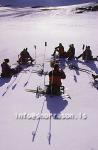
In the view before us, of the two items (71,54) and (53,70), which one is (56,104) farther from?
(71,54)

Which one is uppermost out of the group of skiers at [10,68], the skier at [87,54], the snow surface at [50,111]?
the skier at [87,54]

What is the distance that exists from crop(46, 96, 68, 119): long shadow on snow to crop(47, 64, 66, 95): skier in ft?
1.03

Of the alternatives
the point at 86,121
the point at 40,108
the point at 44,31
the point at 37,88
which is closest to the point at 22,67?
the point at 37,88

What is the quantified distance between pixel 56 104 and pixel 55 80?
112 centimetres

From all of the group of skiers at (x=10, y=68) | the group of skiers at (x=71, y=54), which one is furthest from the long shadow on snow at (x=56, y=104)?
the group of skiers at (x=71, y=54)

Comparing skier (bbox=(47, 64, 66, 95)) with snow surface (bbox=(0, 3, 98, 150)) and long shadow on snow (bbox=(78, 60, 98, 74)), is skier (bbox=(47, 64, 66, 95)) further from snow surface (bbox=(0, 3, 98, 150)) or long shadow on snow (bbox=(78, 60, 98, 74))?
long shadow on snow (bbox=(78, 60, 98, 74))

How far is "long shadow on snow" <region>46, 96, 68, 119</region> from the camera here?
1163 centimetres

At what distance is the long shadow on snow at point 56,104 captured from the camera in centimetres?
1163

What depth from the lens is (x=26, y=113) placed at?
11.4m

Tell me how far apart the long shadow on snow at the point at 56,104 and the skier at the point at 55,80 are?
1.03 feet

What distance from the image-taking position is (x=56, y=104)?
12.2 meters

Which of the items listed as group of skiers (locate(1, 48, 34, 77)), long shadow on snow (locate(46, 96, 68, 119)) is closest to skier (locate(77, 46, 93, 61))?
group of skiers (locate(1, 48, 34, 77))

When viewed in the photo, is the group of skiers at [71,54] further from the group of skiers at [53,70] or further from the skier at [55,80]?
the skier at [55,80]

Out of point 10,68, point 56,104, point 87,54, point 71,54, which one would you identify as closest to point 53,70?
point 56,104
